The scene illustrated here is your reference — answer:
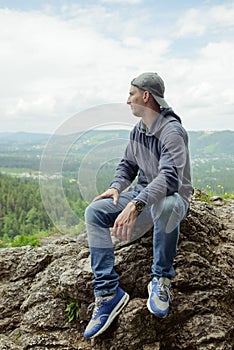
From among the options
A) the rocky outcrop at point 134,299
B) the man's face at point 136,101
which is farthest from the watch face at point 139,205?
the man's face at point 136,101

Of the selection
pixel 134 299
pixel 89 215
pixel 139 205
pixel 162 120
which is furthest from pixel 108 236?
pixel 162 120

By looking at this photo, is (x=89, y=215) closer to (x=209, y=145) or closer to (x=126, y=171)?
(x=126, y=171)

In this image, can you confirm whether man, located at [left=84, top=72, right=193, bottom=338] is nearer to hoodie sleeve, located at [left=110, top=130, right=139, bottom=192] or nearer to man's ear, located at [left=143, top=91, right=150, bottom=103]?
man's ear, located at [left=143, top=91, right=150, bottom=103]

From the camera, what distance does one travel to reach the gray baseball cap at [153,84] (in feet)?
14.3

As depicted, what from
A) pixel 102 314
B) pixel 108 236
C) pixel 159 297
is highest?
pixel 108 236

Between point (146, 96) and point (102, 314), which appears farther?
point (146, 96)

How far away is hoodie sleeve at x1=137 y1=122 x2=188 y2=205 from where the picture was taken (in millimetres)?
3959

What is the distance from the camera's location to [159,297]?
158 inches

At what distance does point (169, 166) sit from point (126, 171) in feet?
2.89

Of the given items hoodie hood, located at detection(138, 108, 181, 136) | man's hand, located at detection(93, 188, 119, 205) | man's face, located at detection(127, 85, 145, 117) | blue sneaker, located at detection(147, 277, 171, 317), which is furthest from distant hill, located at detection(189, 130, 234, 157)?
blue sneaker, located at detection(147, 277, 171, 317)

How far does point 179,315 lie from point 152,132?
1.99 m

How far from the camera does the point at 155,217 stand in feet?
13.2

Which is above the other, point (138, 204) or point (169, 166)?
point (169, 166)

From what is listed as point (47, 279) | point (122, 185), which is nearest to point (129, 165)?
point (122, 185)
